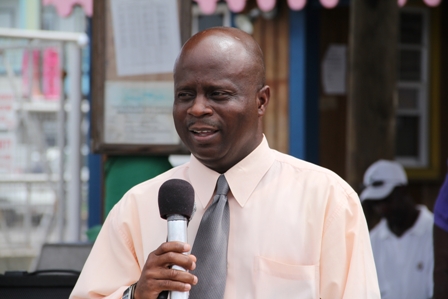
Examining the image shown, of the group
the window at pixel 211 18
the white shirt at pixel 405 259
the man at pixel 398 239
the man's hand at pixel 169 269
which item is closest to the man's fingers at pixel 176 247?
the man's hand at pixel 169 269

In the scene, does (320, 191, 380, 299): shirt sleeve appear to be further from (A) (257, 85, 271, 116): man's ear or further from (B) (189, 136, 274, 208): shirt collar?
(A) (257, 85, 271, 116): man's ear

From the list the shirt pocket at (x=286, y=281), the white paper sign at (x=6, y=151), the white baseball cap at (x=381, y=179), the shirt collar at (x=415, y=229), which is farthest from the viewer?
the shirt collar at (x=415, y=229)

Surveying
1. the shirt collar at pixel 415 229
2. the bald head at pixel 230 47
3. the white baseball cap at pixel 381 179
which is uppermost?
the bald head at pixel 230 47

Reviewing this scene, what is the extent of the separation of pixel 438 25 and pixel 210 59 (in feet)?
22.5

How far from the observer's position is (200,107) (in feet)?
6.29

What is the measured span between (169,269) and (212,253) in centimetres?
27

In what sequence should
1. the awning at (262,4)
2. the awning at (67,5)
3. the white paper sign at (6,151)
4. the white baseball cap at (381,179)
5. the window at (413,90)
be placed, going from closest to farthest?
the white baseball cap at (381,179) → the white paper sign at (6,151) → the awning at (262,4) → the awning at (67,5) → the window at (413,90)

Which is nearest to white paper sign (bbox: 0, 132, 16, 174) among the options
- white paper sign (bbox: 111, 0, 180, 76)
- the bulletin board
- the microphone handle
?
the bulletin board

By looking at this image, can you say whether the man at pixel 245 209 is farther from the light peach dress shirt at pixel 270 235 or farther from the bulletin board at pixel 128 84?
the bulletin board at pixel 128 84

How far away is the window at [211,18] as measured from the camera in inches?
301

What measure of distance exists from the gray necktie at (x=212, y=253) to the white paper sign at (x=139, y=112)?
1.60 metres

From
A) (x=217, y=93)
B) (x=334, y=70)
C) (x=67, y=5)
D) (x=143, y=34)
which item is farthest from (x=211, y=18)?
(x=217, y=93)

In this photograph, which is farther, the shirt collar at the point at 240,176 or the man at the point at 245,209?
the shirt collar at the point at 240,176

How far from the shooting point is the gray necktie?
1890mm
